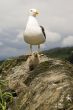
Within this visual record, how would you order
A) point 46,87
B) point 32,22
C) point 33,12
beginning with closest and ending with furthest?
point 46,87
point 32,22
point 33,12

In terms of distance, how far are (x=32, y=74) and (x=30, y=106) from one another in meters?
2.97

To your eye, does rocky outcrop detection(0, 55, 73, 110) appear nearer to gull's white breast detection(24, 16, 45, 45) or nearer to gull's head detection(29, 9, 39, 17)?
gull's white breast detection(24, 16, 45, 45)

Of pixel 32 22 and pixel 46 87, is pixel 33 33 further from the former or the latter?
pixel 46 87

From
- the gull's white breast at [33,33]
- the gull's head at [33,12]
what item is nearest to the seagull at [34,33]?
the gull's white breast at [33,33]

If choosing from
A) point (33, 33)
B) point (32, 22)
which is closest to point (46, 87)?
point (33, 33)

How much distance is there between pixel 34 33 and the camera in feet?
64.6

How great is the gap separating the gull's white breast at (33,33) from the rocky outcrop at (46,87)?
2.92 m

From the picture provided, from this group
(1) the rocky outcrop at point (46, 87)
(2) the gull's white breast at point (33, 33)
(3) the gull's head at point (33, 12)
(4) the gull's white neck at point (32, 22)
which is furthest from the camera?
(3) the gull's head at point (33, 12)

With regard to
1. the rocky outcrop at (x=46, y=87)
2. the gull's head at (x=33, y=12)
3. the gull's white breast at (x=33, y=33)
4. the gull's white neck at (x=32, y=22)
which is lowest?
the rocky outcrop at (x=46, y=87)

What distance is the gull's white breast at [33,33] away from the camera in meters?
19.5

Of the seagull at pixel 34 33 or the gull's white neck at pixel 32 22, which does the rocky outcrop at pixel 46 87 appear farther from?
the gull's white neck at pixel 32 22

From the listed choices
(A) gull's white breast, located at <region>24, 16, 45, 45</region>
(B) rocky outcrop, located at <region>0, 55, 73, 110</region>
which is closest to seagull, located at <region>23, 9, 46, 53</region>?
(A) gull's white breast, located at <region>24, 16, 45, 45</region>

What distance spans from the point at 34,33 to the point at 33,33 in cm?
9

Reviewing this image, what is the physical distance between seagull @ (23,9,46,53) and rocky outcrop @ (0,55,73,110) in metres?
2.92
